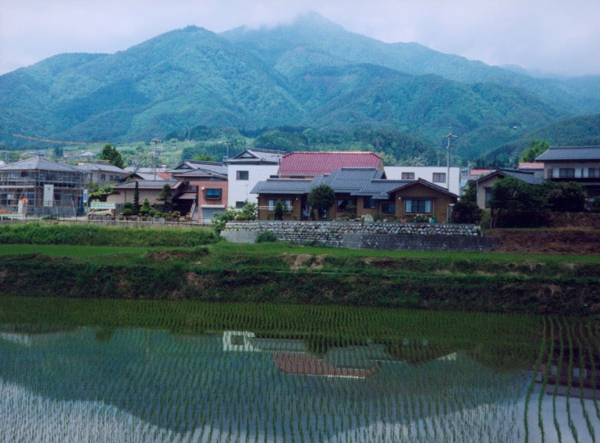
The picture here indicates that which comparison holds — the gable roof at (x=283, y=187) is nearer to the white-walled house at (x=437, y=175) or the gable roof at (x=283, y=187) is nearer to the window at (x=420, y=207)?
the window at (x=420, y=207)

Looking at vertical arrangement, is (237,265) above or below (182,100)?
below

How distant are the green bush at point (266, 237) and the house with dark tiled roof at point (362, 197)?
5.49 metres

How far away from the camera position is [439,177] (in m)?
45.0

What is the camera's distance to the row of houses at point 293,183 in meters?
36.1

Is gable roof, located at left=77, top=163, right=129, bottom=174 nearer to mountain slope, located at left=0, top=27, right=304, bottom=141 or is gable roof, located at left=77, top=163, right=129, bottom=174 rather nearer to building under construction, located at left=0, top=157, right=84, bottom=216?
building under construction, located at left=0, top=157, right=84, bottom=216

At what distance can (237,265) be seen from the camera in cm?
2578

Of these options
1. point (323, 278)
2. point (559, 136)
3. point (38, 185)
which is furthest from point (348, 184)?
point (559, 136)

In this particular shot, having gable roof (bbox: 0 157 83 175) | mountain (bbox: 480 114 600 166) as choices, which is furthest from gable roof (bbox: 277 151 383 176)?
mountain (bbox: 480 114 600 166)

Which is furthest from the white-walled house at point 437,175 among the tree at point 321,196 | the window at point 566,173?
the tree at point 321,196

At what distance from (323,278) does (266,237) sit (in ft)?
23.9

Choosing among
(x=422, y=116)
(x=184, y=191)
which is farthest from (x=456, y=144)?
(x=184, y=191)

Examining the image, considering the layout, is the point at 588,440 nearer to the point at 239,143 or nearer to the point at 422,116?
the point at 239,143

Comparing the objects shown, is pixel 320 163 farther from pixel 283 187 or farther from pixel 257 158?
pixel 283 187

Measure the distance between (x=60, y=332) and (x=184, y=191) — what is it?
2693cm
